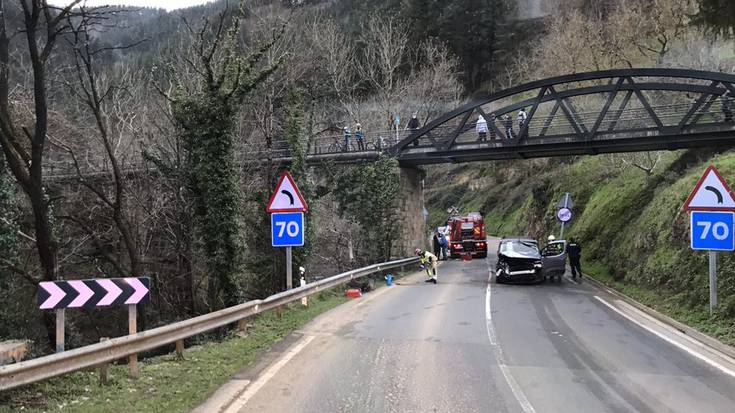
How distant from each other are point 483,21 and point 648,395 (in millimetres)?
64744

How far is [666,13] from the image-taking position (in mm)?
36531

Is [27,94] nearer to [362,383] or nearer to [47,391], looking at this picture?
[47,391]

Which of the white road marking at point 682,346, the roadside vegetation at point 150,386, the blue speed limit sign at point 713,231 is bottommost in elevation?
the white road marking at point 682,346

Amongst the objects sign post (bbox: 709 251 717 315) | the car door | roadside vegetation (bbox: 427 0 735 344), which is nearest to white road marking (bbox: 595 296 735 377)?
roadside vegetation (bbox: 427 0 735 344)

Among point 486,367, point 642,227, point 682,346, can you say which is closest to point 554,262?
point 642,227

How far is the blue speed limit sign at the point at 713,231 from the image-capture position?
10469 mm

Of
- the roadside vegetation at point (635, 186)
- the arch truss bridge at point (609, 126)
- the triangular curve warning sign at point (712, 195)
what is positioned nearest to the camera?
the triangular curve warning sign at point (712, 195)

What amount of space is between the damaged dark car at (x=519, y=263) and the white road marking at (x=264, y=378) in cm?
1327

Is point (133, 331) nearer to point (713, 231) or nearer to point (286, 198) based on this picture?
point (286, 198)

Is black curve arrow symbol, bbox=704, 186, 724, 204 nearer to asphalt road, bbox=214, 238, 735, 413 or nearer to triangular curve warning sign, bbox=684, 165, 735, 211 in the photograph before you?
triangular curve warning sign, bbox=684, 165, 735, 211

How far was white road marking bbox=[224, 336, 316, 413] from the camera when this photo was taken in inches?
237

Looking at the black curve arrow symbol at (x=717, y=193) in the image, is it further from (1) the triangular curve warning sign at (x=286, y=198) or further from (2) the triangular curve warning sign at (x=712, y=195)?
(1) the triangular curve warning sign at (x=286, y=198)

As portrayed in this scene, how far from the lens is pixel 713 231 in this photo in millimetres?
10664

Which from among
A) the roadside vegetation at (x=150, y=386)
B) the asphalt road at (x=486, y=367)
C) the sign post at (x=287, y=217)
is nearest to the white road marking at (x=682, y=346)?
the asphalt road at (x=486, y=367)
